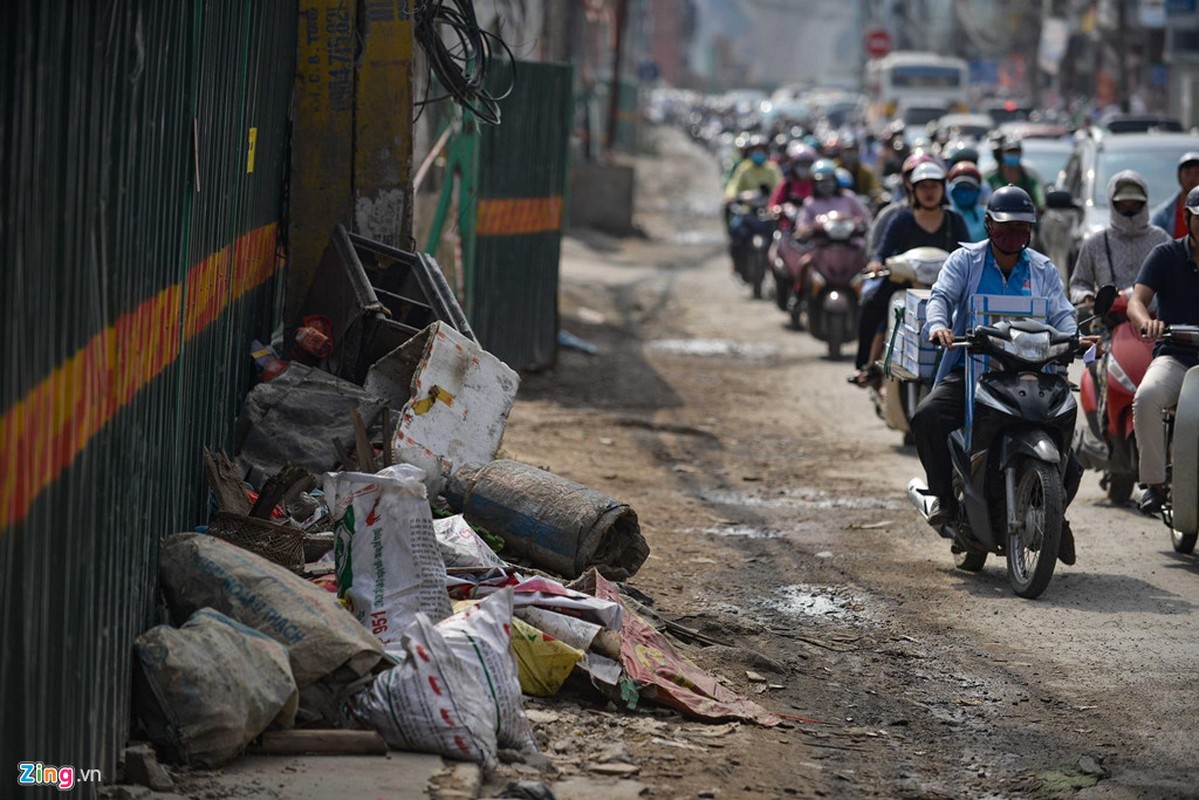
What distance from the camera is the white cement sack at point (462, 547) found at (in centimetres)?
694

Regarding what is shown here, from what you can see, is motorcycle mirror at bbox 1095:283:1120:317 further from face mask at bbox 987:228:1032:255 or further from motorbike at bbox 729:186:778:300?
motorbike at bbox 729:186:778:300

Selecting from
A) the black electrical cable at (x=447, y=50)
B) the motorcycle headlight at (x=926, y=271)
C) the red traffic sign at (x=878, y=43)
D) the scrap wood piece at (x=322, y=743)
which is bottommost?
the scrap wood piece at (x=322, y=743)

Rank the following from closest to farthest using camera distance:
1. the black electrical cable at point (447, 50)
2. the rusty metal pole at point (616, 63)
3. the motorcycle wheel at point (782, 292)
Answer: the black electrical cable at point (447, 50) < the motorcycle wheel at point (782, 292) < the rusty metal pole at point (616, 63)

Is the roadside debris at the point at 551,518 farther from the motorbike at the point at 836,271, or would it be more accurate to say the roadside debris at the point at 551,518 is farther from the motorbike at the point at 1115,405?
the motorbike at the point at 836,271

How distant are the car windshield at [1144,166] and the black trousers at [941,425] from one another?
28.5 ft

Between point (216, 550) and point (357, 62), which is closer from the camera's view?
point (216, 550)

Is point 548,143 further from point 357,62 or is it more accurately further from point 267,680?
point 267,680

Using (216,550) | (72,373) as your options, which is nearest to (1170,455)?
(216,550)

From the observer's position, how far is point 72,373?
4.56 m

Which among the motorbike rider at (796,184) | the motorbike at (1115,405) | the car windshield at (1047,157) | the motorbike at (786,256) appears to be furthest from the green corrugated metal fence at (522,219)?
the car windshield at (1047,157)

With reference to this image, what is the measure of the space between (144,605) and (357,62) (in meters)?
4.66

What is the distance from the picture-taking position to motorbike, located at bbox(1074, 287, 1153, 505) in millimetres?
9688

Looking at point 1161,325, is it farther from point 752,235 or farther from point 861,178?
point 752,235

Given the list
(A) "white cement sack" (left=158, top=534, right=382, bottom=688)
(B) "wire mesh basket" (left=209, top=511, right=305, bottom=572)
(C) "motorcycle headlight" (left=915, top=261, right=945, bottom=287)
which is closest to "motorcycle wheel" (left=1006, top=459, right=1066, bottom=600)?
(B) "wire mesh basket" (left=209, top=511, right=305, bottom=572)
